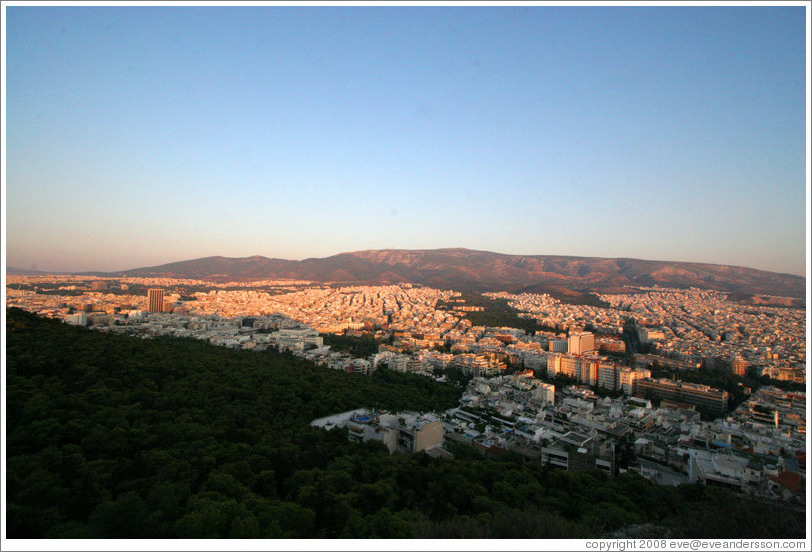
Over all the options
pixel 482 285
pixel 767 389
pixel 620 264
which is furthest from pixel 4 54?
pixel 620 264

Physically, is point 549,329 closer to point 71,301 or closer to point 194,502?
point 194,502

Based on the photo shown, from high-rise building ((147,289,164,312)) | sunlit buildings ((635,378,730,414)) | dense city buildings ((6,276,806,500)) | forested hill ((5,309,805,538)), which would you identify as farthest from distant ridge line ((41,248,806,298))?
forested hill ((5,309,805,538))

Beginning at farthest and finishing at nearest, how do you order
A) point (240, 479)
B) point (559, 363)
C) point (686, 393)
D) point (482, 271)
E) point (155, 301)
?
point (482, 271) < point (155, 301) < point (559, 363) < point (686, 393) < point (240, 479)

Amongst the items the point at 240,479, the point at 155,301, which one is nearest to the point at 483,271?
the point at 155,301

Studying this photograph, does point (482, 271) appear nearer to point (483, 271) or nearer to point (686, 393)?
point (483, 271)

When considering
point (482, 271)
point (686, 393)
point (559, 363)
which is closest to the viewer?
point (686, 393)
